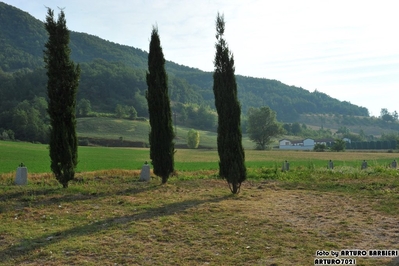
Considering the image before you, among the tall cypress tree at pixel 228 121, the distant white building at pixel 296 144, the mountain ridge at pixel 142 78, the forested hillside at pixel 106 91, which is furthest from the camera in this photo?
the mountain ridge at pixel 142 78

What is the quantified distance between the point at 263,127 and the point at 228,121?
6715 centimetres

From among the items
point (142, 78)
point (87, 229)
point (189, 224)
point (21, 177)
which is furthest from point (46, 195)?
point (142, 78)

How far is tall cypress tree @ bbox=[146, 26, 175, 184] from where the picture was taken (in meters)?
14.4

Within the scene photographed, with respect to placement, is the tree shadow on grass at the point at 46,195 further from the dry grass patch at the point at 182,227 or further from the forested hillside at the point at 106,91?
the forested hillside at the point at 106,91

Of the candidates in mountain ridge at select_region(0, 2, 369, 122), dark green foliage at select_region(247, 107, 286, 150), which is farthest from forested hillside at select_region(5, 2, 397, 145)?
dark green foliage at select_region(247, 107, 286, 150)

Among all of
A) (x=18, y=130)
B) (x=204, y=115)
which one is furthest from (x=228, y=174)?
(x=204, y=115)

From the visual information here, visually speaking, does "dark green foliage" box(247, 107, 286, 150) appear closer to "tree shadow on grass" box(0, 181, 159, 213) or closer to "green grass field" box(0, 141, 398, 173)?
"green grass field" box(0, 141, 398, 173)

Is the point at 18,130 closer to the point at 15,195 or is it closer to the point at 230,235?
the point at 15,195

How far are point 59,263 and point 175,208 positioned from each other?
Answer: 168 inches

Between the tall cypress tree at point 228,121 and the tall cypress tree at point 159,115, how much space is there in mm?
2699

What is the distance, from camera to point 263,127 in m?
78.2

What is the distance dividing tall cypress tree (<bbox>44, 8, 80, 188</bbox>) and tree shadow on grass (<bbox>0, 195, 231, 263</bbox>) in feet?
14.8

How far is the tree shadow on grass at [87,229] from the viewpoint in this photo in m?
6.38

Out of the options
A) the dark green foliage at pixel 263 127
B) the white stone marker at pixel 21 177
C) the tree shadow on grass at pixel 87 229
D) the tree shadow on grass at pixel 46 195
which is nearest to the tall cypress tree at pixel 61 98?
the tree shadow on grass at pixel 46 195
